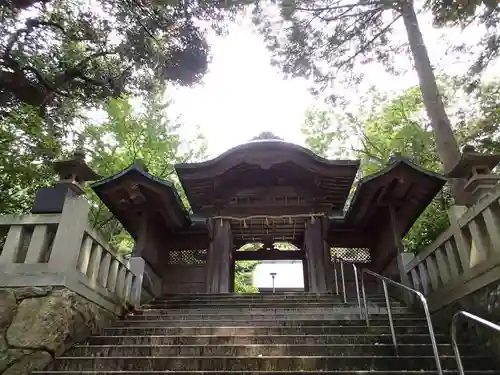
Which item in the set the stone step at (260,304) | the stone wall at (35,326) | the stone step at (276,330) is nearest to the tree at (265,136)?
the stone step at (260,304)

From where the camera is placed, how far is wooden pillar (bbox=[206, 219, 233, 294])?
913 cm

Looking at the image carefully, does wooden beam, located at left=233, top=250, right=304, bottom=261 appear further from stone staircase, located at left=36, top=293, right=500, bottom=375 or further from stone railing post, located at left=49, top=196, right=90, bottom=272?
stone railing post, located at left=49, top=196, right=90, bottom=272

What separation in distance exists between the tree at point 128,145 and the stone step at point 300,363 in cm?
859

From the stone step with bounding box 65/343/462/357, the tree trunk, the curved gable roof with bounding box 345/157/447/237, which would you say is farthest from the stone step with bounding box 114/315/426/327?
the tree trunk

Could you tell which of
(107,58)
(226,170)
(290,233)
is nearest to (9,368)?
(226,170)

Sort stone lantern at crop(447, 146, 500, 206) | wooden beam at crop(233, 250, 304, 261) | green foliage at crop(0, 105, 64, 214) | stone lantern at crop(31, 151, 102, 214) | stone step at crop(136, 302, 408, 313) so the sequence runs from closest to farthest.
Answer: stone lantern at crop(31, 151, 102, 214), stone lantern at crop(447, 146, 500, 206), stone step at crop(136, 302, 408, 313), green foliage at crop(0, 105, 64, 214), wooden beam at crop(233, 250, 304, 261)

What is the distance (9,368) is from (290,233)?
7.96 meters

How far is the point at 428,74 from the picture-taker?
418 inches

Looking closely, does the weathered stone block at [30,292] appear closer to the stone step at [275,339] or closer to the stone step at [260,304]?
the stone step at [275,339]

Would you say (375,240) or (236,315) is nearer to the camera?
(236,315)

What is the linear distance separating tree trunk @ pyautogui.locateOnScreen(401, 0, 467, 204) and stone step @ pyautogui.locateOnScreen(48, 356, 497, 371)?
512 centimetres

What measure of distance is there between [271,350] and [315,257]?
16.7ft

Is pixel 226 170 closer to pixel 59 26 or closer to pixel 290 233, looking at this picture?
pixel 290 233

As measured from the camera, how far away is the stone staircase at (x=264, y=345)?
4020 millimetres
